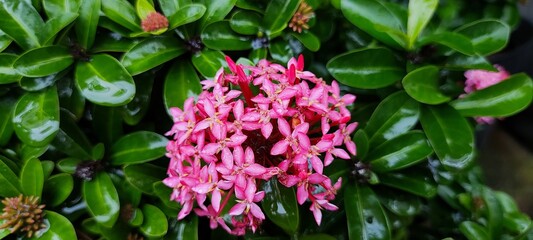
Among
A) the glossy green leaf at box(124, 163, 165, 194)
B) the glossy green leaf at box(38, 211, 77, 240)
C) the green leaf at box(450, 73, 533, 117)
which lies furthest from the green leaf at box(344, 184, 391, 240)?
the glossy green leaf at box(38, 211, 77, 240)

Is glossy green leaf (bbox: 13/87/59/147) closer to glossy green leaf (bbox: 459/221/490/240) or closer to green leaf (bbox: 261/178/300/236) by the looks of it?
green leaf (bbox: 261/178/300/236)

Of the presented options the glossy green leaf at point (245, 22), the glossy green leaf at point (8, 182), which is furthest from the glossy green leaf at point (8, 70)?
the glossy green leaf at point (245, 22)

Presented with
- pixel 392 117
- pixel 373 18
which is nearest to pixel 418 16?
pixel 373 18

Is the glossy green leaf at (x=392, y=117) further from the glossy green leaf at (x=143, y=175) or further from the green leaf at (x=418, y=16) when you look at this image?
the glossy green leaf at (x=143, y=175)

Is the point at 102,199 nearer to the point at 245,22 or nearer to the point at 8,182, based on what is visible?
the point at 8,182

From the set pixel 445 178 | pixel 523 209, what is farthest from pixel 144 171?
pixel 523 209

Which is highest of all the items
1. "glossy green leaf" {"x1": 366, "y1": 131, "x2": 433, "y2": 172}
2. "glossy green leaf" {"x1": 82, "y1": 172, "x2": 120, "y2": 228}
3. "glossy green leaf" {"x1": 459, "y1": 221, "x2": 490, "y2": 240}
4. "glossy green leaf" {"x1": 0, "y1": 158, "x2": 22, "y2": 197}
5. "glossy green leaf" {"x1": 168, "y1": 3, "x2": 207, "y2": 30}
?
"glossy green leaf" {"x1": 168, "y1": 3, "x2": 207, "y2": 30}

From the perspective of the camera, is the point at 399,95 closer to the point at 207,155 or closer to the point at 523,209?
the point at 207,155
